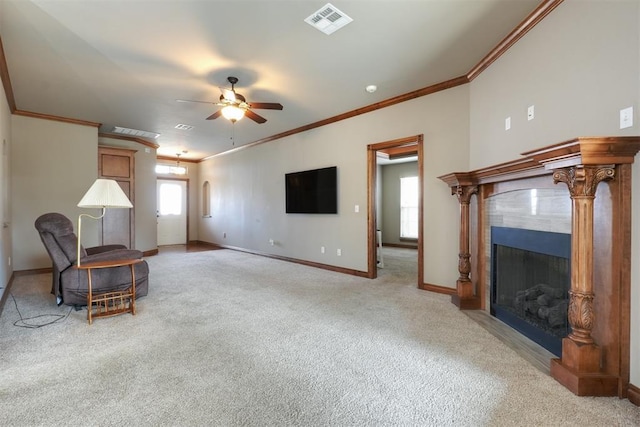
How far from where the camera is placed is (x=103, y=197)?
2963 millimetres

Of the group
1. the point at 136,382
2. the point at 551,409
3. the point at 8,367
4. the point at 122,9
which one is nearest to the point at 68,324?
the point at 8,367

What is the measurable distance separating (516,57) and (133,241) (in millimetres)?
7135

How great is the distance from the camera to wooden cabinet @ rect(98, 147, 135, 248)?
235 inches

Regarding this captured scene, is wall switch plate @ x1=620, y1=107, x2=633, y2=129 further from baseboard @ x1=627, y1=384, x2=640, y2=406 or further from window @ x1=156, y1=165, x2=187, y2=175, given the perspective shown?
window @ x1=156, y1=165, x2=187, y2=175

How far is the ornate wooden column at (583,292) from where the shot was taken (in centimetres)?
175

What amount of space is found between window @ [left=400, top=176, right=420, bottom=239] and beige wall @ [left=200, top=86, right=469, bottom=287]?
4.06 meters

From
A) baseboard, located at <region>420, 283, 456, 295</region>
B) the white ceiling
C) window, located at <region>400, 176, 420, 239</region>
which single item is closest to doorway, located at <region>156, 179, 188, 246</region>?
the white ceiling

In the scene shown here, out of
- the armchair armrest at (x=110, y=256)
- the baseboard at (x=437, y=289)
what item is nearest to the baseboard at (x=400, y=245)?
the baseboard at (x=437, y=289)

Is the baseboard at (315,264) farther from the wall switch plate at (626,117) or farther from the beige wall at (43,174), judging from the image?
the wall switch plate at (626,117)

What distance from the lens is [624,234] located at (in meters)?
1.75

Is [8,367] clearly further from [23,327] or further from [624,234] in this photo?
[624,234]

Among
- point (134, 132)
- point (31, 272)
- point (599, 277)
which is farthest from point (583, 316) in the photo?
point (134, 132)

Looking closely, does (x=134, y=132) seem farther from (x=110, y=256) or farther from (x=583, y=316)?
(x=583, y=316)

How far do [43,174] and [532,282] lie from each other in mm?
7083
